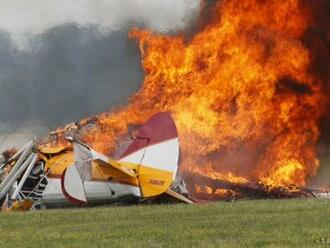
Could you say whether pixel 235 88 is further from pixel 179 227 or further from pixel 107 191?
pixel 179 227

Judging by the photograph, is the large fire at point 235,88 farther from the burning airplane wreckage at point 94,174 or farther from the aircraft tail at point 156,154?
the aircraft tail at point 156,154

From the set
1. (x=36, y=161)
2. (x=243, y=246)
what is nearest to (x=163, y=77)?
(x=36, y=161)

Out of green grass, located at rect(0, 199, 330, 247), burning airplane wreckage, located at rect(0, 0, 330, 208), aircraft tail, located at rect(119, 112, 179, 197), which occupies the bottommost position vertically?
green grass, located at rect(0, 199, 330, 247)

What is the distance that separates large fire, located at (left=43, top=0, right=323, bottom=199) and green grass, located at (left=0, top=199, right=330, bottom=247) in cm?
1397

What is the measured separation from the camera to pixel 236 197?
37.5m

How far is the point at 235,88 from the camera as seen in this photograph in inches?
1615

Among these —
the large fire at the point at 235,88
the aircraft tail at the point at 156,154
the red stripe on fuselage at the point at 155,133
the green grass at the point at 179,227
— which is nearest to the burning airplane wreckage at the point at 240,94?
the large fire at the point at 235,88

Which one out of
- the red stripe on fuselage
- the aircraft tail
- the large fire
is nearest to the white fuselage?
the aircraft tail

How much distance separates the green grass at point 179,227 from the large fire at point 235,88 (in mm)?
13974

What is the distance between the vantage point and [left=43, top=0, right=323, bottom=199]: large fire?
4091cm

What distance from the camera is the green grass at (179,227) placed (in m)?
17.1

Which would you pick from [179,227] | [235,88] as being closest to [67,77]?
[235,88]

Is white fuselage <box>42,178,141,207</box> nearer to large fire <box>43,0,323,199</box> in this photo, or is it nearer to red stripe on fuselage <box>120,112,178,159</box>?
red stripe on fuselage <box>120,112,178,159</box>

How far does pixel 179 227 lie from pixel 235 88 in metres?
21.9
